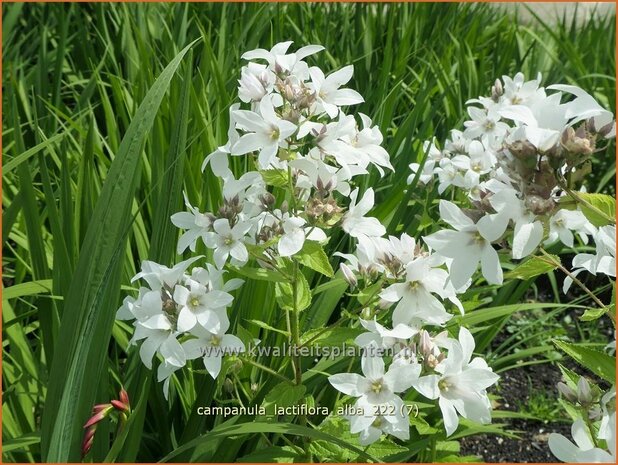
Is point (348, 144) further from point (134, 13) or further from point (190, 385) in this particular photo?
point (134, 13)

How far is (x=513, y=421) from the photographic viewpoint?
1.92 meters

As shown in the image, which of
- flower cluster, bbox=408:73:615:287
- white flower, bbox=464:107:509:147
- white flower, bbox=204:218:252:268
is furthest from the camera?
white flower, bbox=464:107:509:147

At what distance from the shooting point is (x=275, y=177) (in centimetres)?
108

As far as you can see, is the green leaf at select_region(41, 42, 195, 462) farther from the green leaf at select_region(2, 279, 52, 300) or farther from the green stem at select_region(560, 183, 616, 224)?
the green stem at select_region(560, 183, 616, 224)

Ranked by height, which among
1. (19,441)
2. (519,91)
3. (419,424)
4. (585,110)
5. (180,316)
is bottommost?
(19,441)

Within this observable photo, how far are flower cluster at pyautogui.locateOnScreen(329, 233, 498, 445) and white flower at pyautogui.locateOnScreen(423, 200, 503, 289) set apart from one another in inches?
5.4

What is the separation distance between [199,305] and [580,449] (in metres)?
0.54

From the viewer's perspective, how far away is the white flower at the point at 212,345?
3.44 ft

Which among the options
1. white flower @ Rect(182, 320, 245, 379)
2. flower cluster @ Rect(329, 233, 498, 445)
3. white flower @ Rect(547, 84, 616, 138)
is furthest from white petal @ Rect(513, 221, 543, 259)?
white flower @ Rect(182, 320, 245, 379)

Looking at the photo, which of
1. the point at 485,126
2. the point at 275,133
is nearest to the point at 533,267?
the point at 275,133

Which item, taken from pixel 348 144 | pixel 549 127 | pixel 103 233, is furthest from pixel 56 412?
pixel 549 127

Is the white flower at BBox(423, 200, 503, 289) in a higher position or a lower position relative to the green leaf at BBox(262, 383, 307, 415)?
higher

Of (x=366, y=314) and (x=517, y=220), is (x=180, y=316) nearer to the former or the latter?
(x=366, y=314)

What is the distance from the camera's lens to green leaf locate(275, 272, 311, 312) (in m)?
1.13
